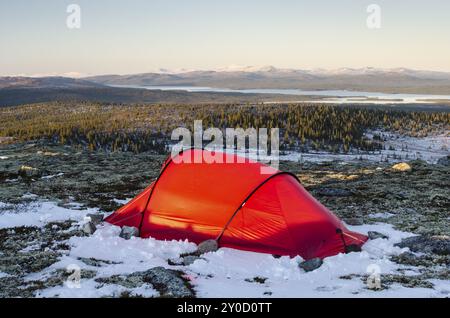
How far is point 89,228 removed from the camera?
1529cm

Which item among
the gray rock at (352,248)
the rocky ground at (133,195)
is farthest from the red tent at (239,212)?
the rocky ground at (133,195)

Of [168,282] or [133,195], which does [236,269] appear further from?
[133,195]

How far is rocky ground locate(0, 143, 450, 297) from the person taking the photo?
37.1 feet

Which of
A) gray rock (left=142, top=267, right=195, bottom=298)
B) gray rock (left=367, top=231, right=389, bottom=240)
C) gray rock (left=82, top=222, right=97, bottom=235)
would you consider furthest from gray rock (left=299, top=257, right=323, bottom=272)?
gray rock (left=82, top=222, right=97, bottom=235)

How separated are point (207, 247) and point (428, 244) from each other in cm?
701

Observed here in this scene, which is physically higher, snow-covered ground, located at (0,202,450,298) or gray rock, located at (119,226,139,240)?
gray rock, located at (119,226,139,240)

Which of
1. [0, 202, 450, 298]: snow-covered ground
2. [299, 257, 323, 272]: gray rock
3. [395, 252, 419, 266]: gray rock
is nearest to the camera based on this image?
[0, 202, 450, 298]: snow-covered ground

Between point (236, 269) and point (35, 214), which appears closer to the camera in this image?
point (236, 269)

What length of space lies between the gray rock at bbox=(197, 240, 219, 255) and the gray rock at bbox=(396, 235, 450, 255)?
599cm

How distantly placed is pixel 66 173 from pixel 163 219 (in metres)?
19.6

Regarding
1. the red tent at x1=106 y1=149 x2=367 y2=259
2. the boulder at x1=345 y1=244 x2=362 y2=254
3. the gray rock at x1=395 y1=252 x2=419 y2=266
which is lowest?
the gray rock at x1=395 y1=252 x2=419 y2=266

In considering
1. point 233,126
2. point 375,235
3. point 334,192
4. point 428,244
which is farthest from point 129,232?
point 233,126

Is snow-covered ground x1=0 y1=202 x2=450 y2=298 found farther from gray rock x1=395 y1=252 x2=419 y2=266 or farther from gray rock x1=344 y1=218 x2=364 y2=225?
gray rock x1=344 y1=218 x2=364 y2=225

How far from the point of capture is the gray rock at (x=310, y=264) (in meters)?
12.0
